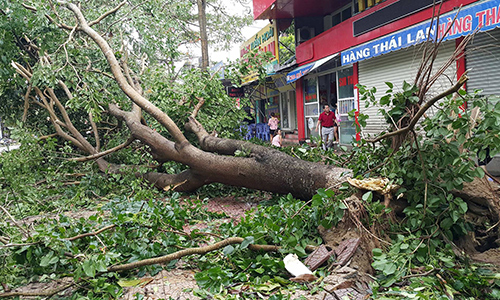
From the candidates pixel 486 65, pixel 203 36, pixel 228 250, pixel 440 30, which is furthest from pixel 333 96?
pixel 228 250

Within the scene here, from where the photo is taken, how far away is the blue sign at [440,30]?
7.23 meters

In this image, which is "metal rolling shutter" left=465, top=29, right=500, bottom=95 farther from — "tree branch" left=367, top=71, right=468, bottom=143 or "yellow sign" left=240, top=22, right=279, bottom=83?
"yellow sign" left=240, top=22, right=279, bottom=83

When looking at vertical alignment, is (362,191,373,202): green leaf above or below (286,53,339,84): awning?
below

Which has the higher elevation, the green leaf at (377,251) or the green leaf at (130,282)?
the green leaf at (377,251)

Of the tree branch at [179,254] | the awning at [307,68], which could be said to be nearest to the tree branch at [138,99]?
the tree branch at [179,254]

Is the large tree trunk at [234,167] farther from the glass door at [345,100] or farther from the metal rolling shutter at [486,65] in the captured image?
the glass door at [345,100]

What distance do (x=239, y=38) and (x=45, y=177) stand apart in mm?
18413

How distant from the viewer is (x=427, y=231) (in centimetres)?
318

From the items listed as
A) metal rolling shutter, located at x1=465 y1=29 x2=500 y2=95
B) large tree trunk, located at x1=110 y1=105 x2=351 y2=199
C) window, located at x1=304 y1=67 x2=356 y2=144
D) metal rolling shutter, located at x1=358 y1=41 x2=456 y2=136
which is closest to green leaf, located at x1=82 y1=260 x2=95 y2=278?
large tree trunk, located at x1=110 y1=105 x2=351 y2=199

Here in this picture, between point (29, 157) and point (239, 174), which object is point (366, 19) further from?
point (29, 157)

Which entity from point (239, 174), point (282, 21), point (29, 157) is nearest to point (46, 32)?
point (29, 157)

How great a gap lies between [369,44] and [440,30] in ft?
9.74

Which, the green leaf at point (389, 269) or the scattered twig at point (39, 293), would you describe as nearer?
the scattered twig at point (39, 293)

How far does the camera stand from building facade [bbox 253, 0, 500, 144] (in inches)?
311
